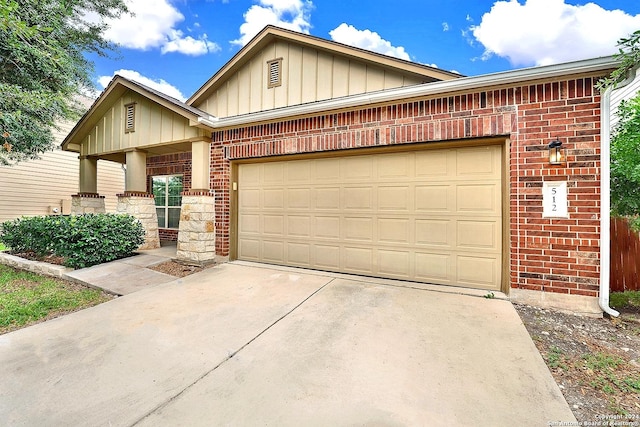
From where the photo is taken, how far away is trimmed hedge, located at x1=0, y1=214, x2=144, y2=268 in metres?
5.27

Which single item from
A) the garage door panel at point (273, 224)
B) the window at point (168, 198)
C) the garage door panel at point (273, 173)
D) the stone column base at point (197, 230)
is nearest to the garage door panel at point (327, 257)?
the garage door panel at point (273, 224)

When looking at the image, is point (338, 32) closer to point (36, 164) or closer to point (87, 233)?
point (87, 233)

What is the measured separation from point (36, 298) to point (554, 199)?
7482 millimetres

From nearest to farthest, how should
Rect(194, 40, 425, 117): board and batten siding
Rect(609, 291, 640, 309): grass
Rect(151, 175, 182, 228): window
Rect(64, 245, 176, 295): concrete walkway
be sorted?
Rect(609, 291, 640, 309): grass < Rect(64, 245, 176, 295): concrete walkway < Rect(194, 40, 425, 117): board and batten siding < Rect(151, 175, 182, 228): window

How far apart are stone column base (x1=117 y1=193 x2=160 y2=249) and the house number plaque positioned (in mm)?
7966

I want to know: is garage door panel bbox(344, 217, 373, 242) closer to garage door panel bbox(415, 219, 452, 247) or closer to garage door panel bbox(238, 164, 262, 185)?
garage door panel bbox(415, 219, 452, 247)

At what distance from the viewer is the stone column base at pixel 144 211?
6.57m

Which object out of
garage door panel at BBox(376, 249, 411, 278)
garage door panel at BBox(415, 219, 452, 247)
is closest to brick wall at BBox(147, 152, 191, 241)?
garage door panel at BBox(376, 249, 411, 278)

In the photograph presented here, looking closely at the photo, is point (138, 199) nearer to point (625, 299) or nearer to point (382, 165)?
point (382, 165)

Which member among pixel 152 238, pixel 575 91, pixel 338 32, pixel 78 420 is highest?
pixel 338 32

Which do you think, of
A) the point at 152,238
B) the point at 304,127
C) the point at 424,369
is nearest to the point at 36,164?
the point at 152,238

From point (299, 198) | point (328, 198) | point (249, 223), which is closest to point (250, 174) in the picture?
point (249, 223)

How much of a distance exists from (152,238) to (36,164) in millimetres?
8102

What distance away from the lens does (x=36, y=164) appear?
10.6 m
